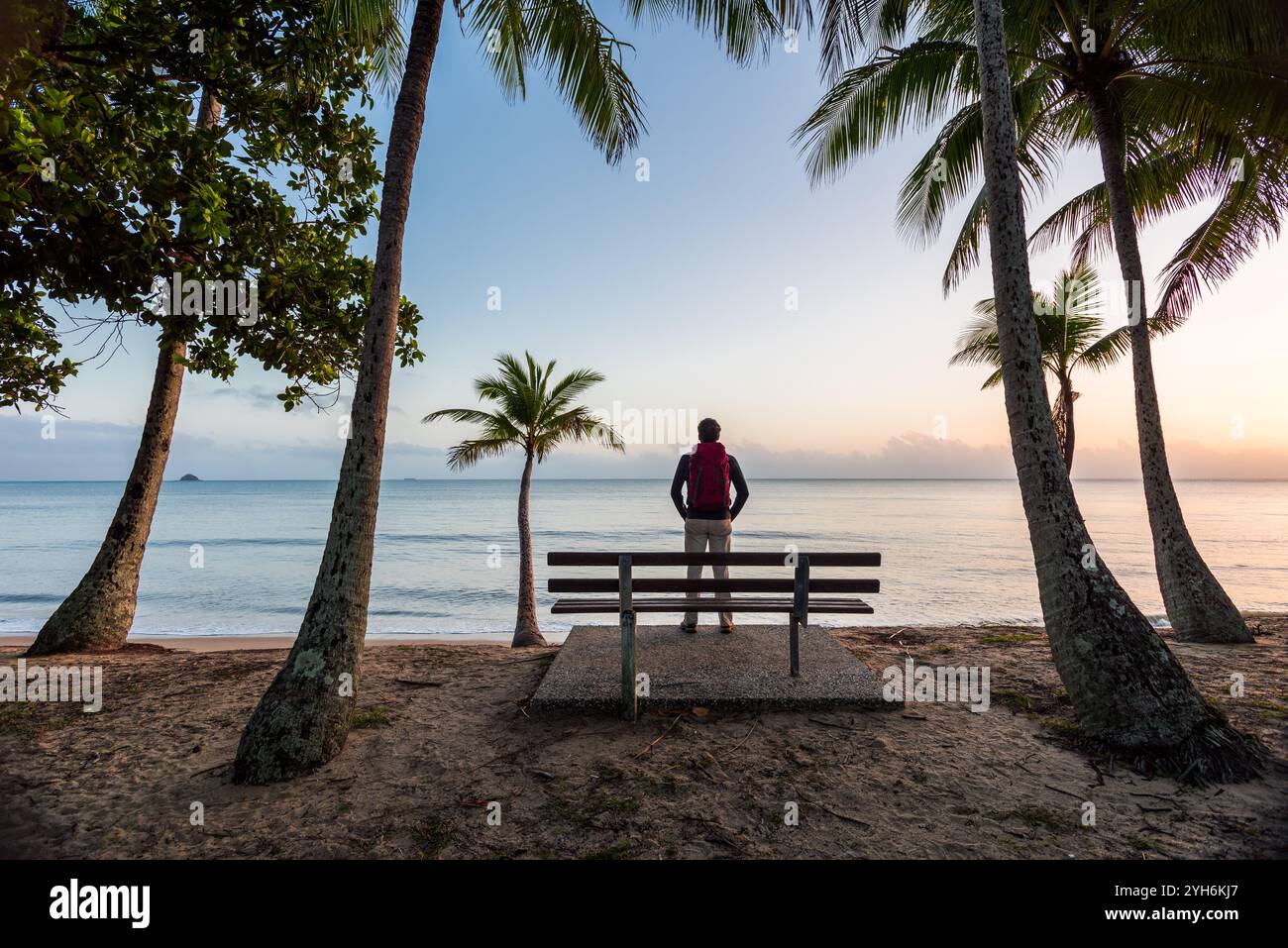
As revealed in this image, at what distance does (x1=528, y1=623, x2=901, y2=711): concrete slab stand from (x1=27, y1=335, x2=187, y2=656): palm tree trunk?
5.43 metres

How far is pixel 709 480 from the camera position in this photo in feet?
20.3

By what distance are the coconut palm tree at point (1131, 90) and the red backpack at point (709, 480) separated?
16.7 ft

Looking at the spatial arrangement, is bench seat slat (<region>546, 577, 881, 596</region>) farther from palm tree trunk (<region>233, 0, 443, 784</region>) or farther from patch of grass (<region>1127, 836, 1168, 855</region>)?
patch of grass (<region>1127, 836, 1168, 855</region>)

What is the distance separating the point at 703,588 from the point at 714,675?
2.93 feet

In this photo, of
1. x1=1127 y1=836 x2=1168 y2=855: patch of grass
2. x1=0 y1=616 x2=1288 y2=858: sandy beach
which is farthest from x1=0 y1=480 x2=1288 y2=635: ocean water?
x1=1127 y1=836 x2=1168 y2=855: patch of grass

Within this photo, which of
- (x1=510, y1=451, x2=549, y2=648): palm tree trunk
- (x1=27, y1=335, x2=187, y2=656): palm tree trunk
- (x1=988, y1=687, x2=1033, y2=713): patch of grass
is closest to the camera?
(x1=988, y1=687, x2=1033, y2=713): patch of grass

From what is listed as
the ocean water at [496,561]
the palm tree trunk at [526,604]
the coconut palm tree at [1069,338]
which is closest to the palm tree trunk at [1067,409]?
the coconut palm tree at [1069,338]

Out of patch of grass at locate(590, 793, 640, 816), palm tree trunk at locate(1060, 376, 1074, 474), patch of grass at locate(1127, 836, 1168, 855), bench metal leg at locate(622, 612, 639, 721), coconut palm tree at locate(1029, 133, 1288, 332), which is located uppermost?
coconut palm tree at locate(1029, 133, 1288, 332)

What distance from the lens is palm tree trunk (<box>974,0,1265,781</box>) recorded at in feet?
11.7

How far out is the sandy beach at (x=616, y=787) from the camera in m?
2.84

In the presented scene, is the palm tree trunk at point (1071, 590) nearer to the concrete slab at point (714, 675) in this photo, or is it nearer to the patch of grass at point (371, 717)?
the concrete slab at point (714, 675)

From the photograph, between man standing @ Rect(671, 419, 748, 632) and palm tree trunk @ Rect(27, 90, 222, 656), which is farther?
palm tree trunk @ Rect(27, 90, 222, 656)

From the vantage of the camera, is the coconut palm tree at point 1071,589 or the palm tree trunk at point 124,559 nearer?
the coconut palm tree at point 1071,589
